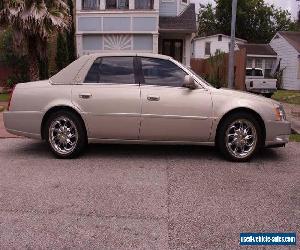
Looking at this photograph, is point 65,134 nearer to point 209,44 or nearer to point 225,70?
point 225,70

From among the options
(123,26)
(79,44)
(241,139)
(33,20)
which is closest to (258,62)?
(123,26)

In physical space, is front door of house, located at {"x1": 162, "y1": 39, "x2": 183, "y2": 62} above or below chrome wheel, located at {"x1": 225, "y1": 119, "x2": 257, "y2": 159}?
above

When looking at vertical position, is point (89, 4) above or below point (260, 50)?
above

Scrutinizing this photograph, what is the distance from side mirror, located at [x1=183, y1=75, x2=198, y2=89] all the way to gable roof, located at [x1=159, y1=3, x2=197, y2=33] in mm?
15478

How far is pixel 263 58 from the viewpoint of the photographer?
120 feet

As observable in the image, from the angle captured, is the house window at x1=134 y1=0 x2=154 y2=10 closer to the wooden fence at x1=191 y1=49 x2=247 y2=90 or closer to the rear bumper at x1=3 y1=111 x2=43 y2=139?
the wooden fence at x1=191 y1=49 x2=247 y2=90

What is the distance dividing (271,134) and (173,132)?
5.11 feet

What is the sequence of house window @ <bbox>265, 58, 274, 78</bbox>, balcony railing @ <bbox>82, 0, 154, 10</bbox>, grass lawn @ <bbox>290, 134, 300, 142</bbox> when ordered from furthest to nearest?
house window @ <bbox>265, 58, 274, 78</bbox> < balcony railing @ <bbox>82, 0, 154, 10</bbox> < grass lawn @ <bbox>290, 134, 300, 142</bbox>

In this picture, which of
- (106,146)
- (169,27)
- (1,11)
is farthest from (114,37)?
(106,146)

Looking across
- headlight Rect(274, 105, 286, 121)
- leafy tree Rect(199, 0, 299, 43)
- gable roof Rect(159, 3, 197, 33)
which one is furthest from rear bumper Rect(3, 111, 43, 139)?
leafy tree Rect(199, 0, 299, 43)

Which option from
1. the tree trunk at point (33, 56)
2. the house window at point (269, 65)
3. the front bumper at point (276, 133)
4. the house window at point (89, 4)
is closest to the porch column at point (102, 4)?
the house window at point (89, 4)

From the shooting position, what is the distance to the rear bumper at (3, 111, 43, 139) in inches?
261

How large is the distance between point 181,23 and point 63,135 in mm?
16667

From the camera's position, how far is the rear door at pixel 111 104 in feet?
21.3
